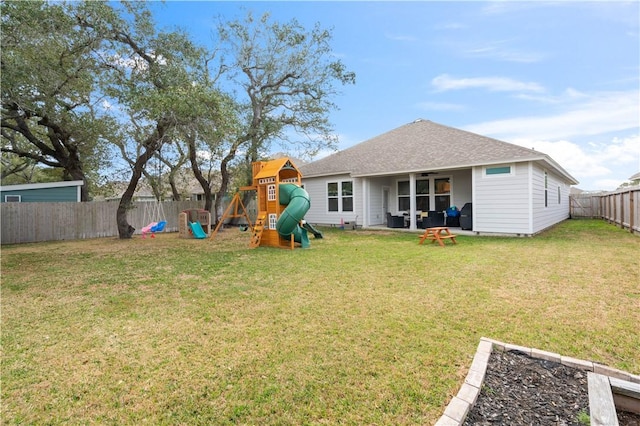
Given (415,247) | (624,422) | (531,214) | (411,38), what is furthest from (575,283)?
(411,38)

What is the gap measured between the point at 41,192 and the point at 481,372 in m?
17.4

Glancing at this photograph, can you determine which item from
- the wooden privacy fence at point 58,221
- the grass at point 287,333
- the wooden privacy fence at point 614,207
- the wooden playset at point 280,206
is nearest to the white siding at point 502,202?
the grass at point 287,333

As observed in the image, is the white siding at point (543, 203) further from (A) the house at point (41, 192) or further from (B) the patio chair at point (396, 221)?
(A) the house at point (41, 192)

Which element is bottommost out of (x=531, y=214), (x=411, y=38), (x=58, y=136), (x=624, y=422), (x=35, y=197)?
(x=624, y=422)

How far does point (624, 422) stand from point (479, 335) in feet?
3.70

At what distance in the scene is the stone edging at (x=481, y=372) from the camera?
6.31ft

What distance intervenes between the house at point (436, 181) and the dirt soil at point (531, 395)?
29.3 ft

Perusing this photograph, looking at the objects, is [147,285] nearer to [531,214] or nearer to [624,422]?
[624,422]

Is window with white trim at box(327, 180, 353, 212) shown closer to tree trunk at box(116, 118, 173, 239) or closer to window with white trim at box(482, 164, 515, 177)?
window with white trim at box(482, 164, 515, 177)

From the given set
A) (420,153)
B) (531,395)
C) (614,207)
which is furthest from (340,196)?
(531,395)

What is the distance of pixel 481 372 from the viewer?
7.74 feet

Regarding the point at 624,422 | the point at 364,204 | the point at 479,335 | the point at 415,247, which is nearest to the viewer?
the point at 624,422

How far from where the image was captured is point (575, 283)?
15.9 ft

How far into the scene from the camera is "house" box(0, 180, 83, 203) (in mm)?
12906
